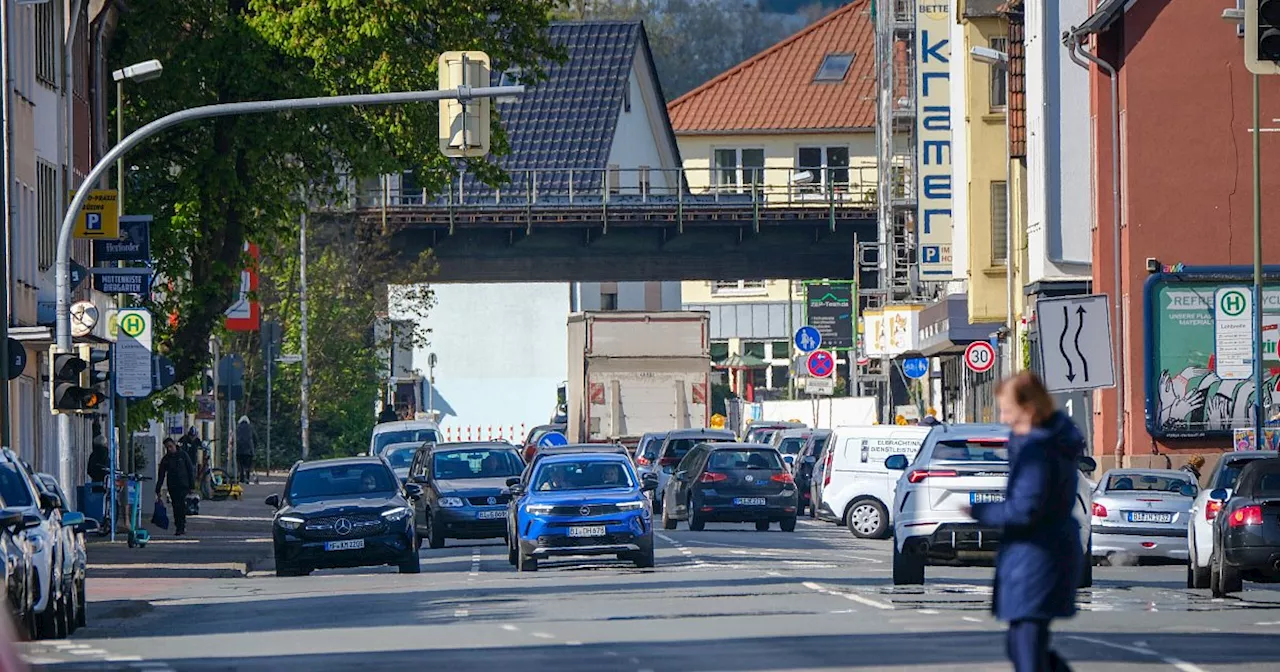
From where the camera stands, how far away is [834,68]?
128m

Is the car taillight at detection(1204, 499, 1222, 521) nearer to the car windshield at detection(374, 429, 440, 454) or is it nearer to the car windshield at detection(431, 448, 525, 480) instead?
the car windshield at detection(431, 448, 525, 480)

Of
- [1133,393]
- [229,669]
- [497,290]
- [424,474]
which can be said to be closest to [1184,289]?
[1133,393]

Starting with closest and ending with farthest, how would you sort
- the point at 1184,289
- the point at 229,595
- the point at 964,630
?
the point at 964,630 < the point at 229,595 < the point at 1184,289

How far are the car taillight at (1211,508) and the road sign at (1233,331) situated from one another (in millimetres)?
17544

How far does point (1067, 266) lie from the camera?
49938 mm

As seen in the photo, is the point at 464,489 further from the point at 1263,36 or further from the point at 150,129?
the point at 1263,36

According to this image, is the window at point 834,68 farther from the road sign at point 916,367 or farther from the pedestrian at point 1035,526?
the pedestrian at point 1035,526

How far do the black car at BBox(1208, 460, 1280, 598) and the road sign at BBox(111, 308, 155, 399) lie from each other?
1584cm

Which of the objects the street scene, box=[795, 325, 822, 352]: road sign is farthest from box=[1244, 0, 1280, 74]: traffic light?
box=[795, 325, 822, 352]: road sign

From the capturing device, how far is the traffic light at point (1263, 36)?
19641 mm

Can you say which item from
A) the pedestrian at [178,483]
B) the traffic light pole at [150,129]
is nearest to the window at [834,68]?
the pedestrian at [178,483]

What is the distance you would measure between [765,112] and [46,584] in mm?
106160

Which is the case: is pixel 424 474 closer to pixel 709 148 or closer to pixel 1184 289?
pixel 1184 289

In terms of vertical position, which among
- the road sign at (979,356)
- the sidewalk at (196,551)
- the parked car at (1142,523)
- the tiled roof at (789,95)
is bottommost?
the sidewalk at (196,551)
